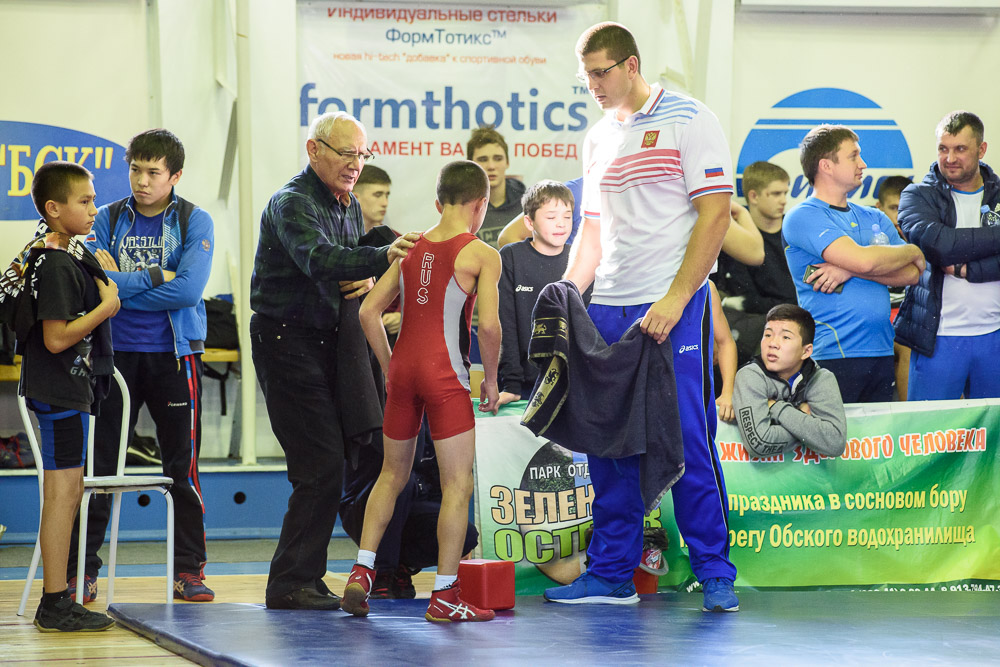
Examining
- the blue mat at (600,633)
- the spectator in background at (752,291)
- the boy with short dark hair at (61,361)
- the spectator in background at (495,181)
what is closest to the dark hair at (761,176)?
the spectator in background at (752,291)

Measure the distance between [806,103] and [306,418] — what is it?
5.29 m

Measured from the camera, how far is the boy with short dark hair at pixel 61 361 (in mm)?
3734

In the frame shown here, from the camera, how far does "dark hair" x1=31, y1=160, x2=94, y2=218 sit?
3.85m

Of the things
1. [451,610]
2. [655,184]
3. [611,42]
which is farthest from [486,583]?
[611,42]

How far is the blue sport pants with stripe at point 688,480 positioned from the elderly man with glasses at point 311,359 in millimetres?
885

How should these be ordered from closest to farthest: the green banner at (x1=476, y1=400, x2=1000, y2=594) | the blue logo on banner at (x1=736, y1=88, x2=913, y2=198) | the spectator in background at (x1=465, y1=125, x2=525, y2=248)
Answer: the green banner at (x1=476, y1=400, x2=1000, y2=594) → the spectator in background at (x1=465, y1=125, x2=525, y2=248) → the blue logo on banner at (x1=736, y1=88, x2=913, y2=198)

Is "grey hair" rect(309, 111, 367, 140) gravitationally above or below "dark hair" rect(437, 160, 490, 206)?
above

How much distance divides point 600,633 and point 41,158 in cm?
548

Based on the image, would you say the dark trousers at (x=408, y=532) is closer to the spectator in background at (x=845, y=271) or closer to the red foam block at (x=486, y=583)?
the red foam block at (x=486, y=583)

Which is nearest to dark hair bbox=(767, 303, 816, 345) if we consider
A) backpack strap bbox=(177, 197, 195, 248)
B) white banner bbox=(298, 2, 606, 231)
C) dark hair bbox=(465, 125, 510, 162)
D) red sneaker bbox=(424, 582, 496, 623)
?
red sneaker bbox=(424, 582, 496, 623)

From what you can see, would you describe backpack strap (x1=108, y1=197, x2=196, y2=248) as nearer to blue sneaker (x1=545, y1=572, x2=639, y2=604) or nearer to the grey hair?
the grey hair

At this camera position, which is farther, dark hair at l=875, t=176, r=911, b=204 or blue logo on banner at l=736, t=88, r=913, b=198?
blue logo on banner at l=736, t=88, r=913, b=198

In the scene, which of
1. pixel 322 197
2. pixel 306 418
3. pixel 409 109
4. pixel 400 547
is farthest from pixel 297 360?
pixel 409 109

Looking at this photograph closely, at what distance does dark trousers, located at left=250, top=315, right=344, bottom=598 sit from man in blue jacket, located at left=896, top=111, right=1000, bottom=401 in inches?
106
